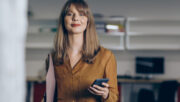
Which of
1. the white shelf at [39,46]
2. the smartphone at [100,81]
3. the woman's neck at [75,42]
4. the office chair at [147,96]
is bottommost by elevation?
the office chair at [147,96]

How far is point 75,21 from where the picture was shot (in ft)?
3.43

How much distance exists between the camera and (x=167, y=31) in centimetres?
362

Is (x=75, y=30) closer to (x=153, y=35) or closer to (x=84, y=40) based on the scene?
(x=84, y=40)

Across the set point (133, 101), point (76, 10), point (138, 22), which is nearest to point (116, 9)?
point (138, 22)

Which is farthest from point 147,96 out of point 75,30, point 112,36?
point 75,30

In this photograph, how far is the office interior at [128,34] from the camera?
11.6 ft

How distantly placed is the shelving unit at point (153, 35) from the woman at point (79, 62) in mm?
2535

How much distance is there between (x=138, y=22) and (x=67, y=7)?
2.78 metres

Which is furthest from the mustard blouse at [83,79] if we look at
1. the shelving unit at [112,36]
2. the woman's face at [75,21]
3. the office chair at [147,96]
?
the shelving unit at [112,36]

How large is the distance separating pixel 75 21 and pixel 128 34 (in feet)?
8.29

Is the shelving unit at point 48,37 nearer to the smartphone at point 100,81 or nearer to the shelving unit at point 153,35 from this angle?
the shelving unit at point 153,35

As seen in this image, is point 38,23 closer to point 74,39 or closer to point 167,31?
point 167,31

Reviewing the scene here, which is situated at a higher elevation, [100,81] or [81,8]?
[81,8]

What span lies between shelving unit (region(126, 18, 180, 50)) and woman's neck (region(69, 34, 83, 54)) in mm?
2543
